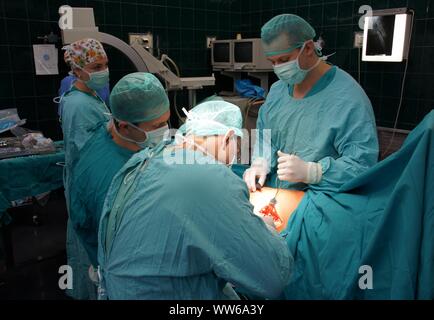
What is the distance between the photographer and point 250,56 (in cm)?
374

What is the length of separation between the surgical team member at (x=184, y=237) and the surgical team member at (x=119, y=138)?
0.39 m

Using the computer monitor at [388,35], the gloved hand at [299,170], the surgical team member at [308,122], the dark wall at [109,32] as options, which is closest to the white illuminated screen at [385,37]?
the computer monitor at [388,35]

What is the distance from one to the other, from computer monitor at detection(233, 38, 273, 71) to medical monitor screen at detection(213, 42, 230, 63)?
11 centimetres

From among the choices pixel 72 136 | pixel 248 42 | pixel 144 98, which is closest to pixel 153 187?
pixel 144 98

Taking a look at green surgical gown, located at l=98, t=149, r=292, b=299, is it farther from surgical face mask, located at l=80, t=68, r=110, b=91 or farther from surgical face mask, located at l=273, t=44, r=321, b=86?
surgical face mask, located at l=80, t=68, r=110, b=91

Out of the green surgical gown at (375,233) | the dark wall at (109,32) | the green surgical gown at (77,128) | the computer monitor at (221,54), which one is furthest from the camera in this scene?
the computer monitor at (221,54)

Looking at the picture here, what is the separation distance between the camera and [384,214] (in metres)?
1.14

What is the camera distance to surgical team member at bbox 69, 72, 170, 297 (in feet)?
4.40

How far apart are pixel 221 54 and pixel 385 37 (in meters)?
1.66

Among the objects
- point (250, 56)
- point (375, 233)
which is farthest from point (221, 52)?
point (375, 233)

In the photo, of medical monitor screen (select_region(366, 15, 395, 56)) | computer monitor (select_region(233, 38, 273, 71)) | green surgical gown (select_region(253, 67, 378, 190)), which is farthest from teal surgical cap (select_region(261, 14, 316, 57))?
computer monitor (select_region(233, 38, 273, 71))

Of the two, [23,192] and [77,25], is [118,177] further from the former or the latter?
[77,25]

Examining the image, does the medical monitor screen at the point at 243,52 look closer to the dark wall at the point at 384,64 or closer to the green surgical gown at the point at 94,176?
the dark wall at the point at 384,64

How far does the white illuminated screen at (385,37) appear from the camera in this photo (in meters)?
2.91
